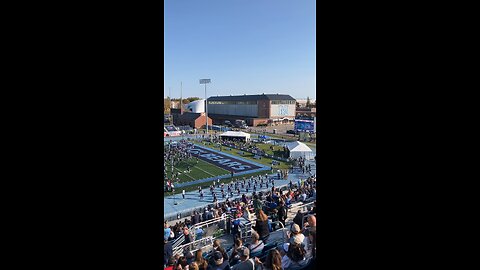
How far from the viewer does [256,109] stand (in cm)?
3188

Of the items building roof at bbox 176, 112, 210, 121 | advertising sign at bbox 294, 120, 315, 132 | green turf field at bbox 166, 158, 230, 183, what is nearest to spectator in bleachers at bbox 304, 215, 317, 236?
green turf field at bbox 166, 158, 230, 183

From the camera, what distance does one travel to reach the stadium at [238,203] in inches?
159

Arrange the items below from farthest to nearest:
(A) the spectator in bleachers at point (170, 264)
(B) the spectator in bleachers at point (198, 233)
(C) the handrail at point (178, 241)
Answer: (B) the spectator in bleachers at point (198, 233), (C) the handrail at point (178, 241), (A) the spectator in bleachers at point (170, 264)

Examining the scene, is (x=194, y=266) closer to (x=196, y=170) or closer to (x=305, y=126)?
(x=196, y=170)

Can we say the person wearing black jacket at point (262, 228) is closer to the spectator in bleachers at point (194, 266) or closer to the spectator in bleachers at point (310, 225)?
the spectator in bleachers at point (310, 225)

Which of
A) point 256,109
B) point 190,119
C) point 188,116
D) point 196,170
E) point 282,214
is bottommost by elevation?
point 196,170

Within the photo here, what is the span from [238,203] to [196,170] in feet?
22.6

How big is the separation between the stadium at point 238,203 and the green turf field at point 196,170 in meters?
0.04

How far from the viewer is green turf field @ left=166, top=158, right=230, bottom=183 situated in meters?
13.4

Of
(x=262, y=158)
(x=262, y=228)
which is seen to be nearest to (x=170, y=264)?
(x=262, y=228)

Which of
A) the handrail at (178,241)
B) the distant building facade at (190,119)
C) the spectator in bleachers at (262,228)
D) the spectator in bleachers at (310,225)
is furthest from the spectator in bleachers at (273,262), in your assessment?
the distant building facade at (190,119)
